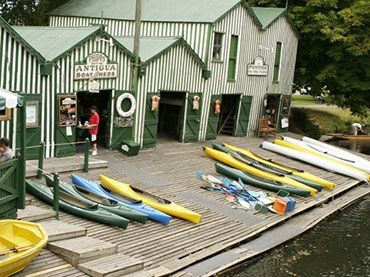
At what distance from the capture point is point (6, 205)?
1113cm

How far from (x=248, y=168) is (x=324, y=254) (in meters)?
6.22

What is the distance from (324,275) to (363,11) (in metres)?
20.8

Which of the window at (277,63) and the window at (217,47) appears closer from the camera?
the window at (217,47)

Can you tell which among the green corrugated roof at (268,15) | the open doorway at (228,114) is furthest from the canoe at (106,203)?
the green corrugated roof at (268,15)

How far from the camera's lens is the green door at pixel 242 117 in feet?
89.7

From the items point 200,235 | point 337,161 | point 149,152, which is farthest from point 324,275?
point 337,161

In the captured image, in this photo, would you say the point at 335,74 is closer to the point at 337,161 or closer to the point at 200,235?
the point at 337,161

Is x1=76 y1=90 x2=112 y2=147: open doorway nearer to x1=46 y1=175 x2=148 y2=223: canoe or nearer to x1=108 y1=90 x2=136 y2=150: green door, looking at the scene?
x1=108 y1=90 x2=136 y2=150: green door

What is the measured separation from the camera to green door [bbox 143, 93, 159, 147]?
21.7 meters

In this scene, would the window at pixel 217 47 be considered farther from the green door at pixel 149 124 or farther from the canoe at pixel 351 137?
the canoe at pixel 351 137

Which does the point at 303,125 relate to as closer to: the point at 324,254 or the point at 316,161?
the point at 316,161

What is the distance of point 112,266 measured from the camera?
10797 mm

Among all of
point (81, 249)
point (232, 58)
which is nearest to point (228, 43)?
point (232, 58)

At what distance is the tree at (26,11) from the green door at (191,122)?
16.3 m
